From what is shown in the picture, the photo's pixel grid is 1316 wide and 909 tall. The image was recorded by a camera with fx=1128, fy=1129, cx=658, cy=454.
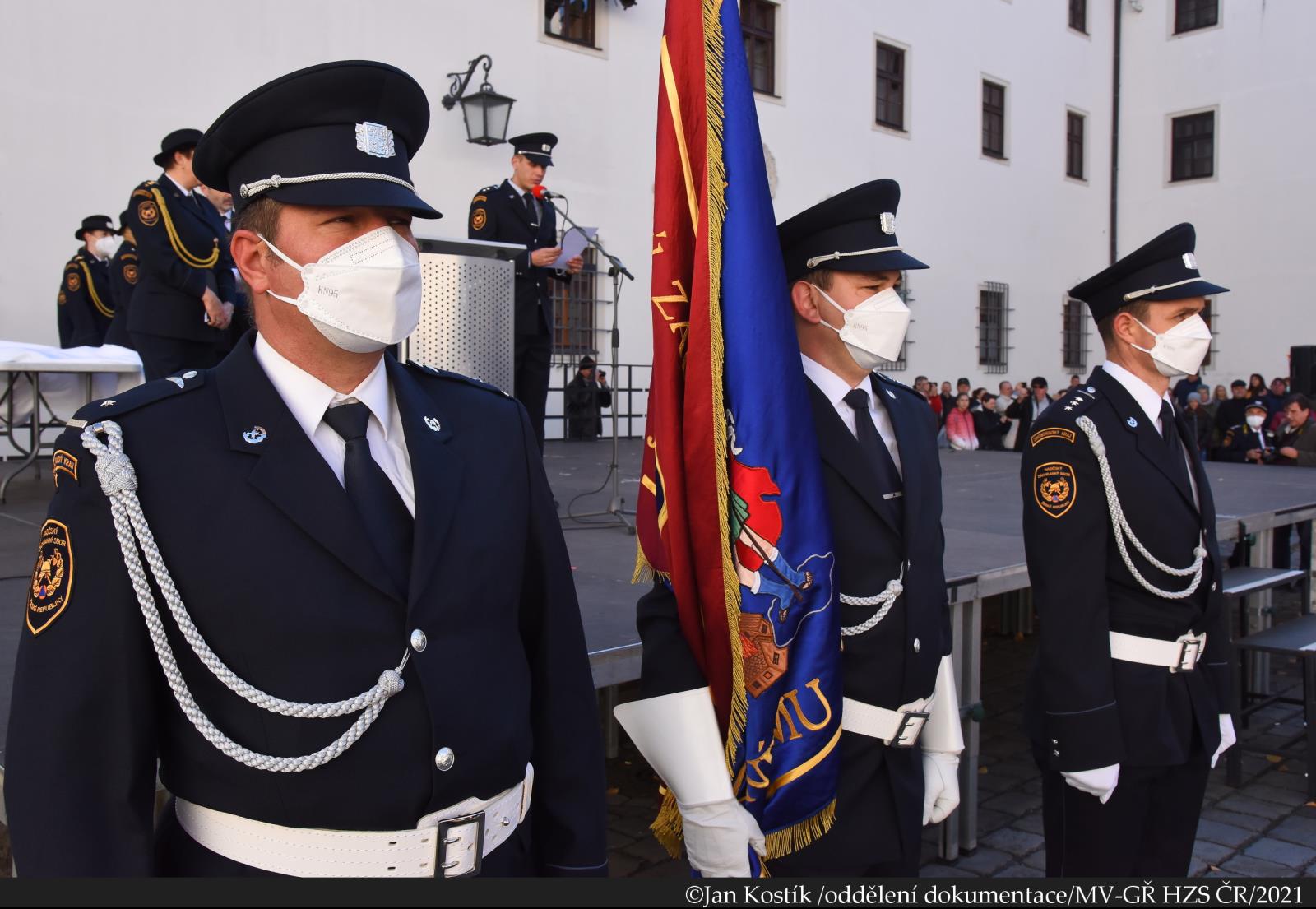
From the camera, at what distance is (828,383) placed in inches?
103

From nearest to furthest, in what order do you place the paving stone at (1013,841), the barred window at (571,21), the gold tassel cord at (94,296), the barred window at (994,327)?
the paving stone at (1013,841), the gold tassel cord at (94,296), the barred window at (571,21), the barred window at (994,327)

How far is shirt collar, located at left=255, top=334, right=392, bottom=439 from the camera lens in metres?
1.65

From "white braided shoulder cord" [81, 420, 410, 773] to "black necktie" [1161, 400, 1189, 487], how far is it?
2.44m

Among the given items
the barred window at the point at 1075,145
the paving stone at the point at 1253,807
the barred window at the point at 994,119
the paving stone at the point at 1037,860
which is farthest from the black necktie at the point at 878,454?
the barred window at the point at 1075,145

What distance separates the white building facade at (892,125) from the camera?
1070cm

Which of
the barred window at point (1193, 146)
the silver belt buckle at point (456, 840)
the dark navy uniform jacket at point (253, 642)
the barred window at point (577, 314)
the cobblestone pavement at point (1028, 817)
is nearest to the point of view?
the dark navy uniform jacket at point (253, 642)

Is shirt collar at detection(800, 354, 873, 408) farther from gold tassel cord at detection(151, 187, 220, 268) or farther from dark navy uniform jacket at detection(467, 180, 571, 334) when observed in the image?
gold tassel cord at detection(151, 187, 220, 268)

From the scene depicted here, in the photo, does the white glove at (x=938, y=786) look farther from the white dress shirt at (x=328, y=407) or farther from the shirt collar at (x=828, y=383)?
the white dress shirt at (x=328, y=407)

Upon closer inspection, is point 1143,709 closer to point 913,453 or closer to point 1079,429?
point 1079,429

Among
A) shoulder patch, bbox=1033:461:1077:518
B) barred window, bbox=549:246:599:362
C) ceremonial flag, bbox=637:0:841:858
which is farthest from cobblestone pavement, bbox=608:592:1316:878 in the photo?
barred window, bbox=549:246:599:362

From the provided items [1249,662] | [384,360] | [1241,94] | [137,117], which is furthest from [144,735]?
[1241,94]

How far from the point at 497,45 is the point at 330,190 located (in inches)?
515

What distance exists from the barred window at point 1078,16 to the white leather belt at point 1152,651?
23.4 meters

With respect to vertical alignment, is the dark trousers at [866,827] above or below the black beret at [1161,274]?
below
